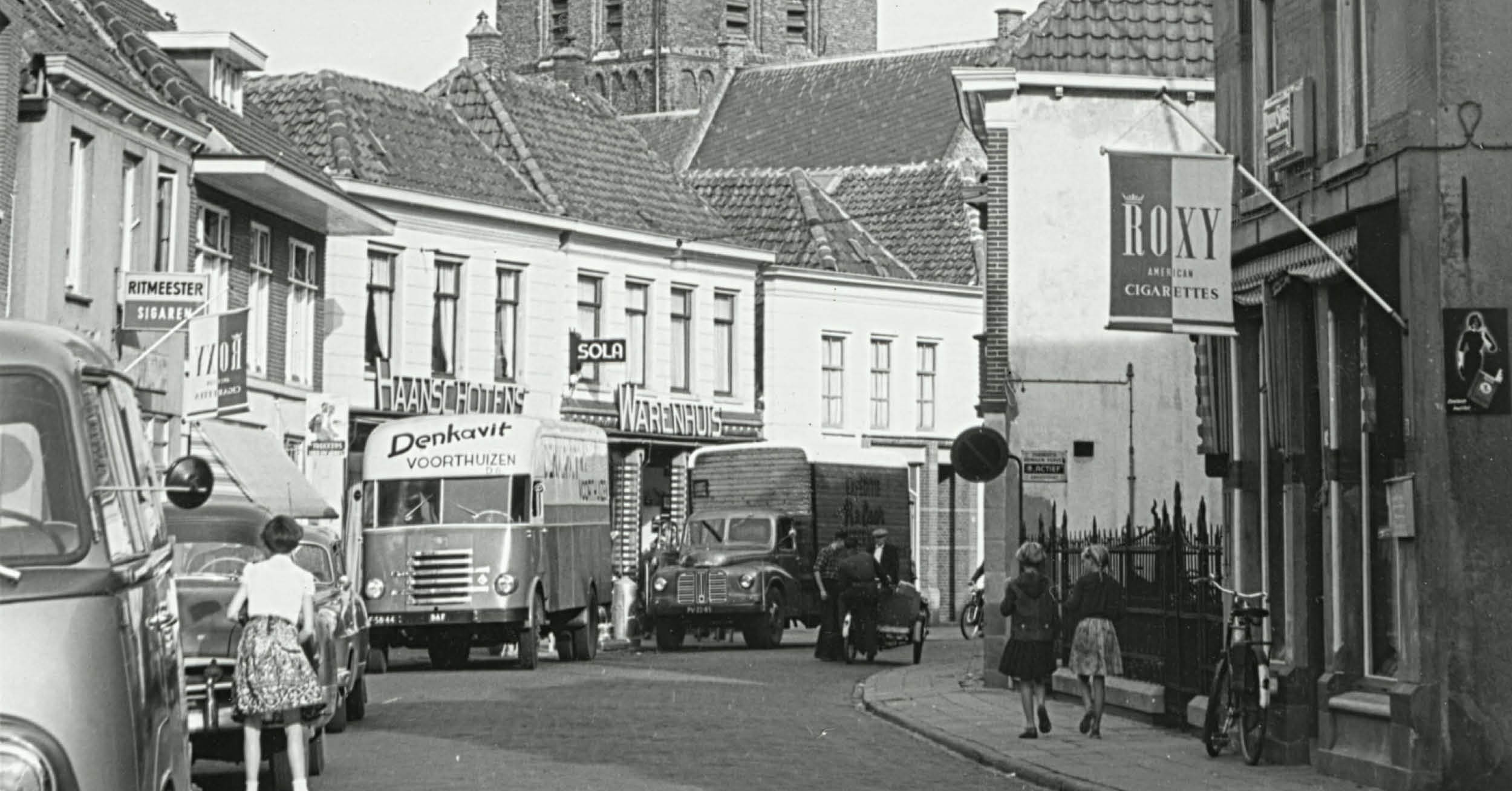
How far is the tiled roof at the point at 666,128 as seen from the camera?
309 ft

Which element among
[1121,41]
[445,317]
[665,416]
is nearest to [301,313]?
[445,317]

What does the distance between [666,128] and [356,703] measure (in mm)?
76007

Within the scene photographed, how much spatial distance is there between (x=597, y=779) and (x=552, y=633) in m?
20.7

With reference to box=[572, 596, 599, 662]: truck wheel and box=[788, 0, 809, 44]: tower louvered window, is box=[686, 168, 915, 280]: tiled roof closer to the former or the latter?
box=[572, 596, 599, 662]: truck wheel

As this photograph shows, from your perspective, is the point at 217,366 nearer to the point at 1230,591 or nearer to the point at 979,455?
the point at 979,455

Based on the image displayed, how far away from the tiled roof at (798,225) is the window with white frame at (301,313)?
48.3 ft

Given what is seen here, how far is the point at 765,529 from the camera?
1601 inches

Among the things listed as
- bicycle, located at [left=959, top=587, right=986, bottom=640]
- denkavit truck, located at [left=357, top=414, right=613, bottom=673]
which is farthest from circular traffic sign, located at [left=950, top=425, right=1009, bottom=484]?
bicycle, located at [left=959, top=587, right=986, bottom=640]

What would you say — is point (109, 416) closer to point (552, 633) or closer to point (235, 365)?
point (235, 365)

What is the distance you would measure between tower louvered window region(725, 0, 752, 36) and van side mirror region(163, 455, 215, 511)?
12120 cm

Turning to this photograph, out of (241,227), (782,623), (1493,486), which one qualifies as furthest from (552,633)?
(1493,486)

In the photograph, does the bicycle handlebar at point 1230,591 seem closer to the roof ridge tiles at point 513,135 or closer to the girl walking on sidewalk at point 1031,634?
the girl walking on sidewalk at point 1031,634

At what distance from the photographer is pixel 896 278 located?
5878cm

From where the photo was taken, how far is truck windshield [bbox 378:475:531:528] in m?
33.5
